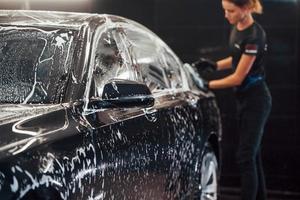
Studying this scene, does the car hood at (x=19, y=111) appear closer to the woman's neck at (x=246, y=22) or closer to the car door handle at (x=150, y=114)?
the car door handle at (x=150, y=114)

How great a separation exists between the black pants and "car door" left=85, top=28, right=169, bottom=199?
1632 mm

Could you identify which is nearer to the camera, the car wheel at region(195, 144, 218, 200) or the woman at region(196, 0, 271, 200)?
the car wheel at region(195, 144, 218, 200)

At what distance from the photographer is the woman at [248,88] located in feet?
18.6

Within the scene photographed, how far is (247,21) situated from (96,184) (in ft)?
10.0

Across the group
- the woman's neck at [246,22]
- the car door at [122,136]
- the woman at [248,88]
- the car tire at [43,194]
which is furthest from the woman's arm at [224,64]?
the car tire at [43,194]

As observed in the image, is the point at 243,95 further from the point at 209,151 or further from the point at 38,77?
the point at 38,77

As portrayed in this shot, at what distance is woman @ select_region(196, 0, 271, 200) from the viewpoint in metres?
5.68

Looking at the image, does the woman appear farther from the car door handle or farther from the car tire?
the car tire

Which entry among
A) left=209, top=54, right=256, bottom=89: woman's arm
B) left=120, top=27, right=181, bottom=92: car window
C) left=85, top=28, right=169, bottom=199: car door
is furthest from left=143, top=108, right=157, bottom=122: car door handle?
left=209, top=54, right=256, bottom=89: woman's arm

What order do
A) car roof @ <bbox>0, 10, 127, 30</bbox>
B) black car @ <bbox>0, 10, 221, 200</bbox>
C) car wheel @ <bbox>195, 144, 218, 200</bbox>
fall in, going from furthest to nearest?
car wheel @ <bbox>195, 144, 218, 200</bbox> → car roof @ <bbox>0, 10, 127, 30</bbox> → black car @ <bbox>0, 10, 221, 200</bbox>

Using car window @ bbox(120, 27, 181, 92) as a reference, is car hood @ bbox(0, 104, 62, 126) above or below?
above

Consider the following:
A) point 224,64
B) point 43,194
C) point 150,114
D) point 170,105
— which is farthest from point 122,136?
point 224,64

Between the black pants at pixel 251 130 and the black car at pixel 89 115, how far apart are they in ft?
2.62

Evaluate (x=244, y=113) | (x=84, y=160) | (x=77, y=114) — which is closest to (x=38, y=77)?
(x=77, y=114)
